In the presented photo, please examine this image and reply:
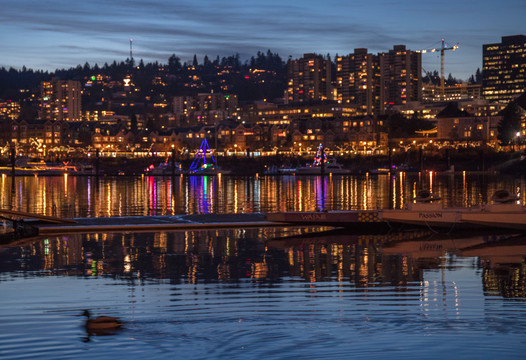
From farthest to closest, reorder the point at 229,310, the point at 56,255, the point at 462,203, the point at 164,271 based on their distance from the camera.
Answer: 1. the point at 462,203
2. the point at 56,255
3. the point at 164,271
4. the point at 229,310

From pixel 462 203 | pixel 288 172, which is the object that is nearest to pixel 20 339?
pixel 462 203

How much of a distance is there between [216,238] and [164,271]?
26.2 ft

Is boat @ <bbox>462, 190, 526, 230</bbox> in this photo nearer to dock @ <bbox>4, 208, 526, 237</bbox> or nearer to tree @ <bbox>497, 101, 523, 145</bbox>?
dock @ <bbox>4, 208, 526, 237</bbox>

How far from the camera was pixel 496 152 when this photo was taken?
150375mm

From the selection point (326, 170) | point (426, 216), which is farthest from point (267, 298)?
point (326, 170)

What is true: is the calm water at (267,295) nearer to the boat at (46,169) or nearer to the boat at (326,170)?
the boat at (326,170)

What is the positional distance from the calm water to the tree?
136 m

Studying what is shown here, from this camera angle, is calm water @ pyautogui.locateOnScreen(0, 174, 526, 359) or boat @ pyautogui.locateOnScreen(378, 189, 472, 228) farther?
boat @ pyautogui.locateOnScreen(378, 189, 472, 228)

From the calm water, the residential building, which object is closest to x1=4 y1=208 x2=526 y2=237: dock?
the calm water

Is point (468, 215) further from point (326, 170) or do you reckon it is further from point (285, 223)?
point (326, 170)

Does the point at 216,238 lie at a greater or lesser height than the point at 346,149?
lesser

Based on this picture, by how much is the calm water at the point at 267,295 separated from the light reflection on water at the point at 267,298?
0.04 m

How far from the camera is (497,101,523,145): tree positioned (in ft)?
520

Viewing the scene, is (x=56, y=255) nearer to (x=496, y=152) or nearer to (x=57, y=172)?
(x=57, y=172)
